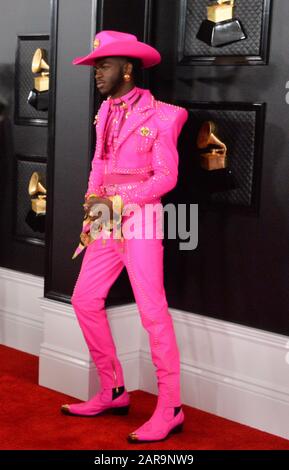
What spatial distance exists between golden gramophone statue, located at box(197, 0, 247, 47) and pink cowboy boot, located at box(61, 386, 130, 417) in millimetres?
1491

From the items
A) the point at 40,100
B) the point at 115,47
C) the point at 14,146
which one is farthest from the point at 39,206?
the point at 115,47

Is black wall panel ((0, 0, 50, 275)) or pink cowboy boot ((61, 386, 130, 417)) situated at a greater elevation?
black wall panel ((0, 0, 50, 275))

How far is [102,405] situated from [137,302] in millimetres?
504

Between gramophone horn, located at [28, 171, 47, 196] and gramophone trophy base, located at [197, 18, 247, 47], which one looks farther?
gramophone horn, located at [28, 171, 47, 196]

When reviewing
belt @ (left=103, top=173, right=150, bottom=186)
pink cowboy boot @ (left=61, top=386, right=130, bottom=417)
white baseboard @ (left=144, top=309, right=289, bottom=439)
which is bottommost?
pink cowboy boot @ (left=61, top=386, right=130, bottom=417)

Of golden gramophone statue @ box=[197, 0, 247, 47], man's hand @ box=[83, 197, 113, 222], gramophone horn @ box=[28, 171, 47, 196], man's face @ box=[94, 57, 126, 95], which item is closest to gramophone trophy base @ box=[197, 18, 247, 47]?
golden gramophone statue @ box=[197, 0, 247, 47]

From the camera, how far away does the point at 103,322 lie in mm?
3438

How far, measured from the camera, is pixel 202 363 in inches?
142

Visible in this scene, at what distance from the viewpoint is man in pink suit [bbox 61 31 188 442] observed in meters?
3.19

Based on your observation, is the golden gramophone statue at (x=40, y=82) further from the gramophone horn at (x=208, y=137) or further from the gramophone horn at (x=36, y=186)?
the gramophone horn at (x=208, y=137)

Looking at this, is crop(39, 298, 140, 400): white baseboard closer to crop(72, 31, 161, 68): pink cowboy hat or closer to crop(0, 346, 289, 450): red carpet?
crop(0, 346, 289, 450): red carpet

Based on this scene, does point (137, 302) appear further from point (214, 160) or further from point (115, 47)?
point (115, 47)
